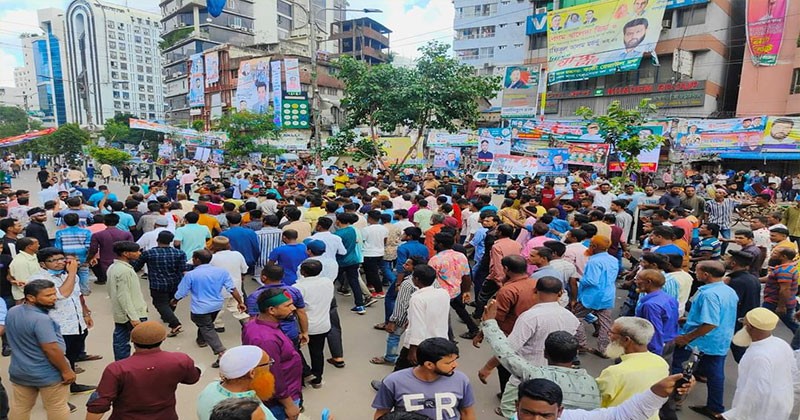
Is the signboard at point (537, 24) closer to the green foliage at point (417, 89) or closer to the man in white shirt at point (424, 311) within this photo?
the green foliage at point (417, 89)

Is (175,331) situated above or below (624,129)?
below

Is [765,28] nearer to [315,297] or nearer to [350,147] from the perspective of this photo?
[350,147]

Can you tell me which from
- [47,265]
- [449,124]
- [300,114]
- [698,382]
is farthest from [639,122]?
[300,114]

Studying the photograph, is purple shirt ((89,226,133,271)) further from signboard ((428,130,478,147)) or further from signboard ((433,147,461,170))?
signboard ((428,130,478,147))

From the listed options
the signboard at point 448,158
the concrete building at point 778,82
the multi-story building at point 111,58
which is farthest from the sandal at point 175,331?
the multi-story building at point 111,58

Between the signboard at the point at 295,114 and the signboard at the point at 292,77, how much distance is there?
3207 mm

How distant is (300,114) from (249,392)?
3399 cm

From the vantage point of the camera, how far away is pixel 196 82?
168 feet

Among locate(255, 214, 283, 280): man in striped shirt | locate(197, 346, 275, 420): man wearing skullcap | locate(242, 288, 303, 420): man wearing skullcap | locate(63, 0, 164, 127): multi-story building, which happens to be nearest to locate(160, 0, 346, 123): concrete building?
locate(63, 0, 164, 127): multi-story building

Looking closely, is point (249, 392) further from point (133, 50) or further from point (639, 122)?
point (133, 50)

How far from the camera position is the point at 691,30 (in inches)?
971

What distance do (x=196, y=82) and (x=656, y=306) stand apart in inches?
2212

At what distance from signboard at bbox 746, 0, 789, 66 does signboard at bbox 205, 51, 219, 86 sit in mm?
45775

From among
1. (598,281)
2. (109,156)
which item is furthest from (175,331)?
(109,156)
